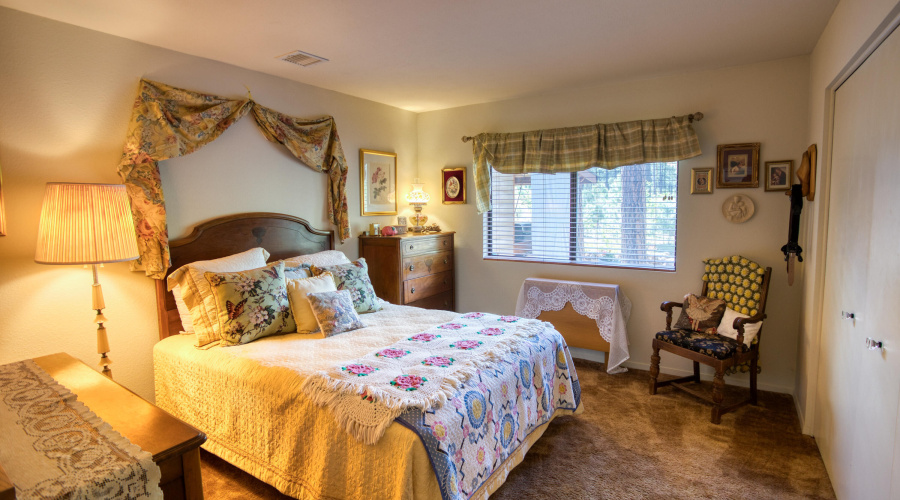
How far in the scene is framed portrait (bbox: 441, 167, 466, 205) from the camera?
15.4 ft

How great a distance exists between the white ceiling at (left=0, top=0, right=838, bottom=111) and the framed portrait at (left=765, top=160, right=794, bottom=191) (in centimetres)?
74

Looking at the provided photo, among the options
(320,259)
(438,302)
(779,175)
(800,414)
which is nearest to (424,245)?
(438,302)

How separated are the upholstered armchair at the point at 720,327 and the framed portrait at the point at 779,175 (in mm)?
565

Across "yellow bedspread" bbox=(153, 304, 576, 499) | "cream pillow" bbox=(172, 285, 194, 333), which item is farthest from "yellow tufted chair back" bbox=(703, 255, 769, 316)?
"cream pillow" bbox=(172, 285, 194, 333)

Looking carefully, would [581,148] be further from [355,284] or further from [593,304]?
[355,284]

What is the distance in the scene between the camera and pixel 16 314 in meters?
2.37

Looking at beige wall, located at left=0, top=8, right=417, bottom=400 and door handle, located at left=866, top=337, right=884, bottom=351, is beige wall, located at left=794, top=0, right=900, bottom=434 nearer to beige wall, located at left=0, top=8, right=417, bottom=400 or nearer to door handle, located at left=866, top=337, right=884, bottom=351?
door handle, located at left=866, top=337, right=884, bottom=351

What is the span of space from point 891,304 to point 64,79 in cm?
387

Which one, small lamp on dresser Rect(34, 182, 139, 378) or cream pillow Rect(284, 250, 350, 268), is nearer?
small lamp on dresser Rect(34, 182, 139, 378)

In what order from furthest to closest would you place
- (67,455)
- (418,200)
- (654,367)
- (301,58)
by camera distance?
(418,200) → (654,367) → (301,58) → (67,455)

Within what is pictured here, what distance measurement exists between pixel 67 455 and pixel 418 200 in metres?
3.60

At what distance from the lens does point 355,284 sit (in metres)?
3.24

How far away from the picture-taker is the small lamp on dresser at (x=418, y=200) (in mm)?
4621

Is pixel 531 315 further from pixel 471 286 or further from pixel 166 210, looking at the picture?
pixel 166 210
